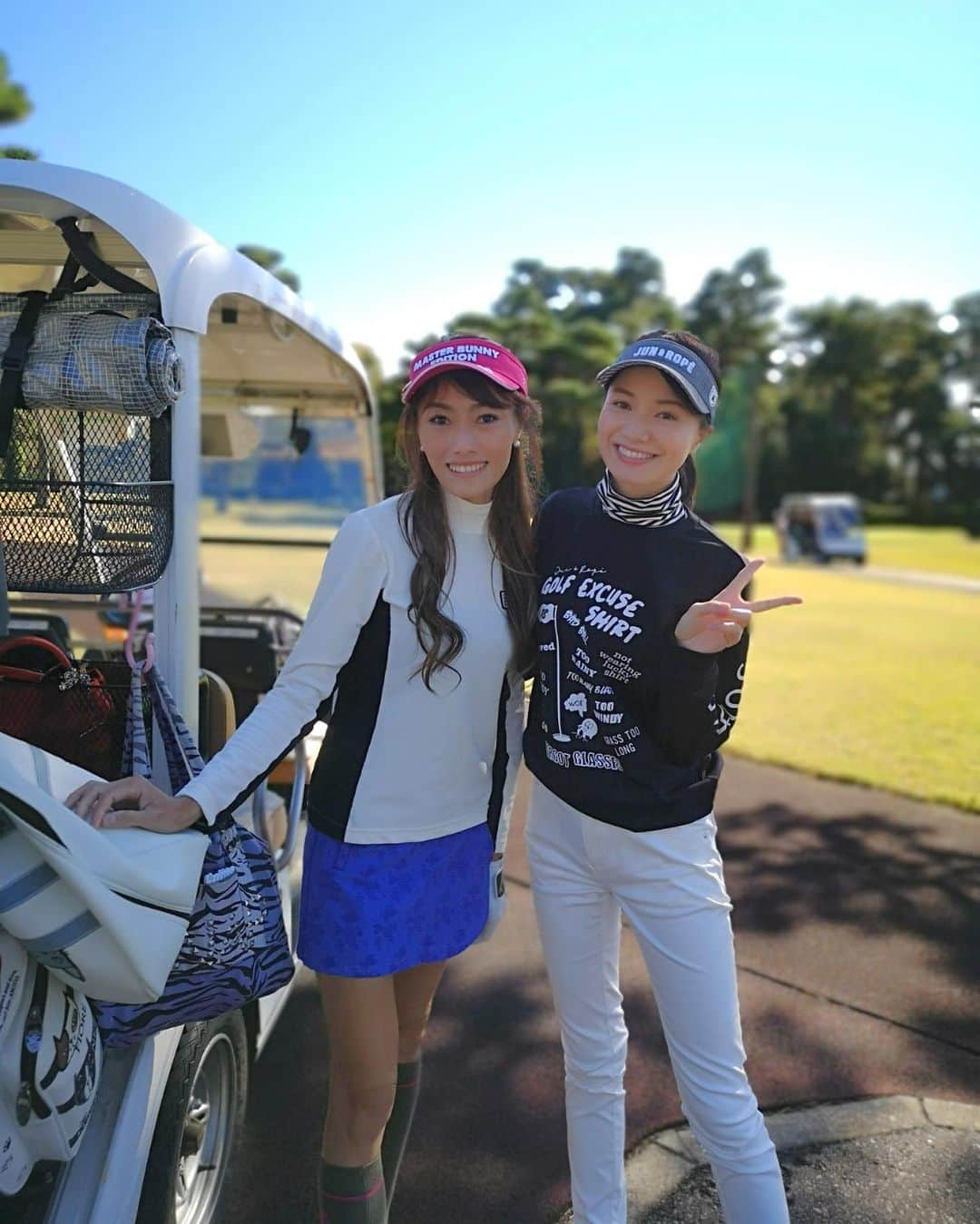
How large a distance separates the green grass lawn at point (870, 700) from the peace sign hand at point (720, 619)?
15.2 feet

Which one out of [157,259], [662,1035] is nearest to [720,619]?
[157,259]

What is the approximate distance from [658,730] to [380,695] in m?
0.53

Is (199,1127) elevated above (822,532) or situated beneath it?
elevated above

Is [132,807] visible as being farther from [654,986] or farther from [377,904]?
[654,986]

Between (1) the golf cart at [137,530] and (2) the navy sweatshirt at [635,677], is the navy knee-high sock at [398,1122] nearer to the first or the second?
(1) the golf cart at [137,530]

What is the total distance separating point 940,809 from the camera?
5.85 meters

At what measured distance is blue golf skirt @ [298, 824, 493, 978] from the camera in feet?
6.37

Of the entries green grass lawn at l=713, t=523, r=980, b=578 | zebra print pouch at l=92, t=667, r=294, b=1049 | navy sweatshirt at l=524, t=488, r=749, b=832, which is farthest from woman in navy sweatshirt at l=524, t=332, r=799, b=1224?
green grass lawn at l=713, t=523, r=980, b=578

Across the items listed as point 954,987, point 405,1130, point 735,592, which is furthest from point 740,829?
point 735,592

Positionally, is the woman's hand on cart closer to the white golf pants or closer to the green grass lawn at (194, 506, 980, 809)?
the white golf pants

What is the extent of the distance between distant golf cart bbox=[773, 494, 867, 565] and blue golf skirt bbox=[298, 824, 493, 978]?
3592cm

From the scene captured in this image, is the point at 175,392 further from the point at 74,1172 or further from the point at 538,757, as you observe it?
the point at 74,1172

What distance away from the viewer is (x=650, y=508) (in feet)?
6.63

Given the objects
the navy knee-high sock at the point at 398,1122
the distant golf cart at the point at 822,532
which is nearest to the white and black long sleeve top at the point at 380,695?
the navy knee-high sock at the point at 398,1122
